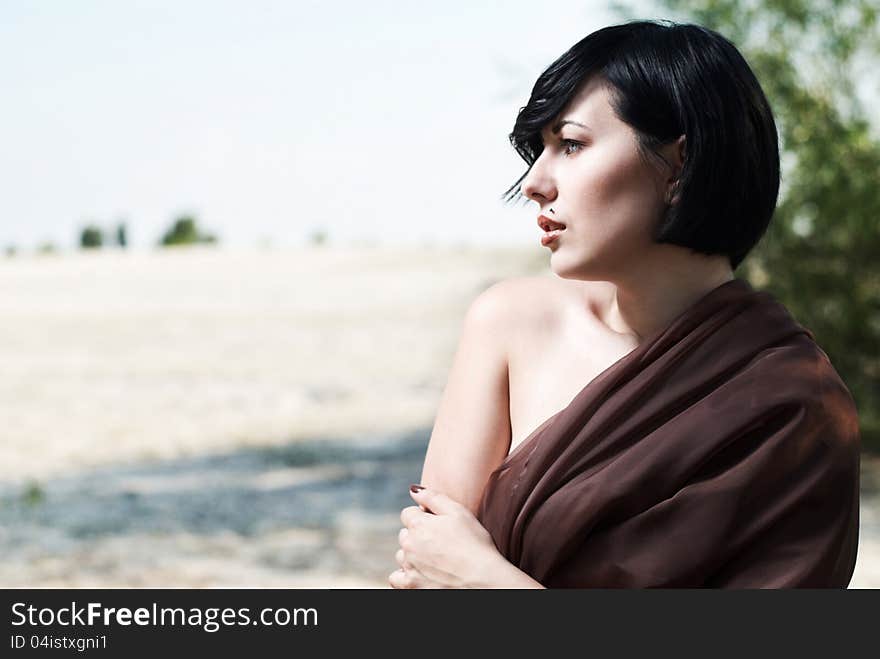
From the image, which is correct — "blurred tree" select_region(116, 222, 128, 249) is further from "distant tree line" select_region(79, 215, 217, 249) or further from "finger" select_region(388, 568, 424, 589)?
"finger" select_region(388, 568, 424, 589)

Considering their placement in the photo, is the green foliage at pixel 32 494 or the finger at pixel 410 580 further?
the green foliage at pixel 32 494

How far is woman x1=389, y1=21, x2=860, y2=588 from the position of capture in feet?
4.67

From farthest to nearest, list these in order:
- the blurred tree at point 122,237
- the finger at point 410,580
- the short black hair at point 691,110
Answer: the blurred tree at point 122,237, the finger at point 410,580, the short black hair at point 691,110

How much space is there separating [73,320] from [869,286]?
12.3m

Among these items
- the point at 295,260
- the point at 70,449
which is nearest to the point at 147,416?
the point at 70,449

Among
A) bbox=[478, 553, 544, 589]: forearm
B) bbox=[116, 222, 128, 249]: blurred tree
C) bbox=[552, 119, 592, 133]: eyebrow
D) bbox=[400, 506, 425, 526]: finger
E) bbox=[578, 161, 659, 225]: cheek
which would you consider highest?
bbox=[116, 222, 128, 249]: blurred tree

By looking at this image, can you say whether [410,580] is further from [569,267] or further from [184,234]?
[184,234]

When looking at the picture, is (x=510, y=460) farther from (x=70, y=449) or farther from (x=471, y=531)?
(x=70, y=449)

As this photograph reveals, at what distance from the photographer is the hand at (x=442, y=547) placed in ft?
4.82

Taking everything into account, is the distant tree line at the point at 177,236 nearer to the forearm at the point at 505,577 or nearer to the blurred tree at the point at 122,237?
the blurred tree at the point at 122,237

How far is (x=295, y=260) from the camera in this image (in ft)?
77.9

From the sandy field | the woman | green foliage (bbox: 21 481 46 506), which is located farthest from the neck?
green foliage (bbox: 21 481 46 506)

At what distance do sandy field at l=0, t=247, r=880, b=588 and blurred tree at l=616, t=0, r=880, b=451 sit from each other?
3.81ft

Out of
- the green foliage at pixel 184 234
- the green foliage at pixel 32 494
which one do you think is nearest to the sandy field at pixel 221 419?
the green foliage at pixel 32 494
